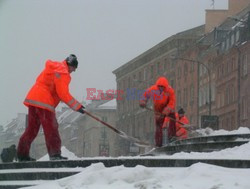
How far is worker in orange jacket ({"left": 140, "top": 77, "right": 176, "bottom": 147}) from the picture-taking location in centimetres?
1505

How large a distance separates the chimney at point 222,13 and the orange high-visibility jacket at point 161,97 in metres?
49.6

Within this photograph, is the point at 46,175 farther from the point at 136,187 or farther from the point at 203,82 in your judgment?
the point at 203,82

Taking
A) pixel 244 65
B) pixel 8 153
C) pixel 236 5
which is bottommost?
pixel 8 153

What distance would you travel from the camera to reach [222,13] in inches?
2697

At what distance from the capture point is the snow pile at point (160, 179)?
6926mm

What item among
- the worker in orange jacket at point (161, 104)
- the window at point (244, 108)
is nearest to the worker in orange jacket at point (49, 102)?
the worker in orange jacket at point (161, 104)

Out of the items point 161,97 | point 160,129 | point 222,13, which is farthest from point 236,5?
point 160,129

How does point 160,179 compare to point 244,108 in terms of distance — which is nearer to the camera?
point 160,179

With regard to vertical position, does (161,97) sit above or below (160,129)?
above

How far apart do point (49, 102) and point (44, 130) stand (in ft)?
1.48

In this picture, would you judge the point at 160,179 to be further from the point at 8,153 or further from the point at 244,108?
the point at 244,108

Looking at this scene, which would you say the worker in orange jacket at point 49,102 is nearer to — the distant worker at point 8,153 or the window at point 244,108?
the distant worker at point 8,153

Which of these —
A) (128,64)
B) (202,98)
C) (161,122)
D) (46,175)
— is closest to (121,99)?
(128,64)

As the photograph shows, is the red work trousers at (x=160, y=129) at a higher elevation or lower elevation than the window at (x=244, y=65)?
lower
